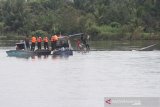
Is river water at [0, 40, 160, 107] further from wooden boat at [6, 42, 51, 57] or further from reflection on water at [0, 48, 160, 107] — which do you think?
wooden boat at [6, 42, 51, 57]

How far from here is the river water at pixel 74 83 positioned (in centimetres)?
1991

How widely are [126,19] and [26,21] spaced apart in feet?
52.6

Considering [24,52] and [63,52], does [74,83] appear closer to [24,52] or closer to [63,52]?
[63,52]

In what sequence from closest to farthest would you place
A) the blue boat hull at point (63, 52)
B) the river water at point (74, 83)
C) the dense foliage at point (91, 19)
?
the river water at point (74, 83) → the blue boat hull at point (63, 52) → the dense foliage at point (91, 19)

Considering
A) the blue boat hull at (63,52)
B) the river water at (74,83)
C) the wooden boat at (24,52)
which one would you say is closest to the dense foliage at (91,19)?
the wooden boat at (24,52)

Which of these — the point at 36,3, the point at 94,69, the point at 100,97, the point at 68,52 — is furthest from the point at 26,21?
the point at 100,97

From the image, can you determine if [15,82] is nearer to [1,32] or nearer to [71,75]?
[71,75]

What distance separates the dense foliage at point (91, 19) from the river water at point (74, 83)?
57.2 metres

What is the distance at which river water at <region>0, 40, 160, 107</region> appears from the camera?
19.9 metres

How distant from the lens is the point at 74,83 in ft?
80.7

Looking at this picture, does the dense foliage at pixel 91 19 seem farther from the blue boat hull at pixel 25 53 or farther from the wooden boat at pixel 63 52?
the wooden boat at pixel 63 52

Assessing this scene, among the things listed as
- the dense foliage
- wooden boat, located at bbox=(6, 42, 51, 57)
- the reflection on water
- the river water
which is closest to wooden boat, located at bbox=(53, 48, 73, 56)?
wooden boat, located at bbox=(6, 42, 51, 57)

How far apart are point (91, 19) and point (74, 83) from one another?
7164 centimetres

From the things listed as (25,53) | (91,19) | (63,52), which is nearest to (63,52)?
(63,52)
